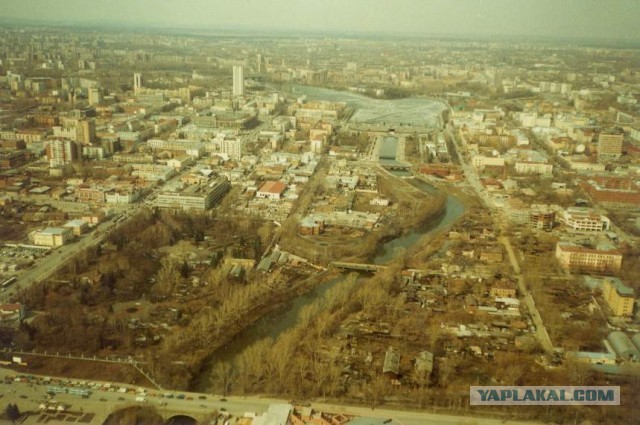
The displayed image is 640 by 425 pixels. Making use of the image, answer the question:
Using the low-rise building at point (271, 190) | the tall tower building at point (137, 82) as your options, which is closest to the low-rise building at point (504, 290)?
the low-rise building at point (271, 190)

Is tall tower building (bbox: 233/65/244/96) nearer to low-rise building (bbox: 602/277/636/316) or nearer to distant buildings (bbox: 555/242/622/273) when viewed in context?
distant buildings (bbox: 555/242/622/273)

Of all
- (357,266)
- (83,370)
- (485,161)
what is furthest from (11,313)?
(485,161)

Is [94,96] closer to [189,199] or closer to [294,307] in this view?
[189,199]

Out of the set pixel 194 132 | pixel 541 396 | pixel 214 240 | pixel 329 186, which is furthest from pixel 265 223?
pixel 194 132

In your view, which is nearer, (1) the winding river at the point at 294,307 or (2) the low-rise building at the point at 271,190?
(1) the winding river at the point at 294,307

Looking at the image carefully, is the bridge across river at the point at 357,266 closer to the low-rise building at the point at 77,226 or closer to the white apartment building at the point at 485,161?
the low-rise building at the point at 77,226

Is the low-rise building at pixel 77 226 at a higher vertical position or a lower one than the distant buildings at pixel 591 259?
lower
